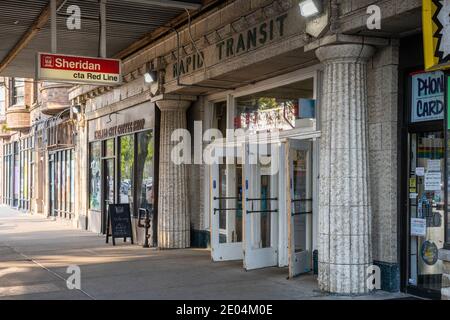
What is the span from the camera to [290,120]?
1044 centimetres

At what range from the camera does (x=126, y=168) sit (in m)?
16.0

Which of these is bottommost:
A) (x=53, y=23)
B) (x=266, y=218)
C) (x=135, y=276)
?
(x=135, y=276)

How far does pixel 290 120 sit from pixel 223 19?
→ 2.08m

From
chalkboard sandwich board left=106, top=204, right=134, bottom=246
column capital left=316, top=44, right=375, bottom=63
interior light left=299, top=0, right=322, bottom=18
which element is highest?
interior light left=299, top=0, right=322, bottom=18

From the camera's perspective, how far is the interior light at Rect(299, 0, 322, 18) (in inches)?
310

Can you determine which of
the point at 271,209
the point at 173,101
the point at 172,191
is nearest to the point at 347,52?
the point at 271,209

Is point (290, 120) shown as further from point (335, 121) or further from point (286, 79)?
point (335, 121)

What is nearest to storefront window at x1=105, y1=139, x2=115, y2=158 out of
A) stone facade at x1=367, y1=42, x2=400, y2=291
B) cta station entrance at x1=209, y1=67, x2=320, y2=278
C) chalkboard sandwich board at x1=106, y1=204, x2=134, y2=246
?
chalkboard sandwich board at x1=106, y1=204, x2=134, y2=246

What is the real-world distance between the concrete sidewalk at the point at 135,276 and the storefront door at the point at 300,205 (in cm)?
36

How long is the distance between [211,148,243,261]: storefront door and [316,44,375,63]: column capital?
12.1 ft

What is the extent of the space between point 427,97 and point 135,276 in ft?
16.7

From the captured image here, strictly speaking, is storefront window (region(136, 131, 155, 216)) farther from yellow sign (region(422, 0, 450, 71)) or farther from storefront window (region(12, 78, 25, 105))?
storefront window (region(12, 78, 25, 105))

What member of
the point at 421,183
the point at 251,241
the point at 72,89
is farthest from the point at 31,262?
the point at 72,89

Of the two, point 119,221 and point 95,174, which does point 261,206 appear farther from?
point 95,174
